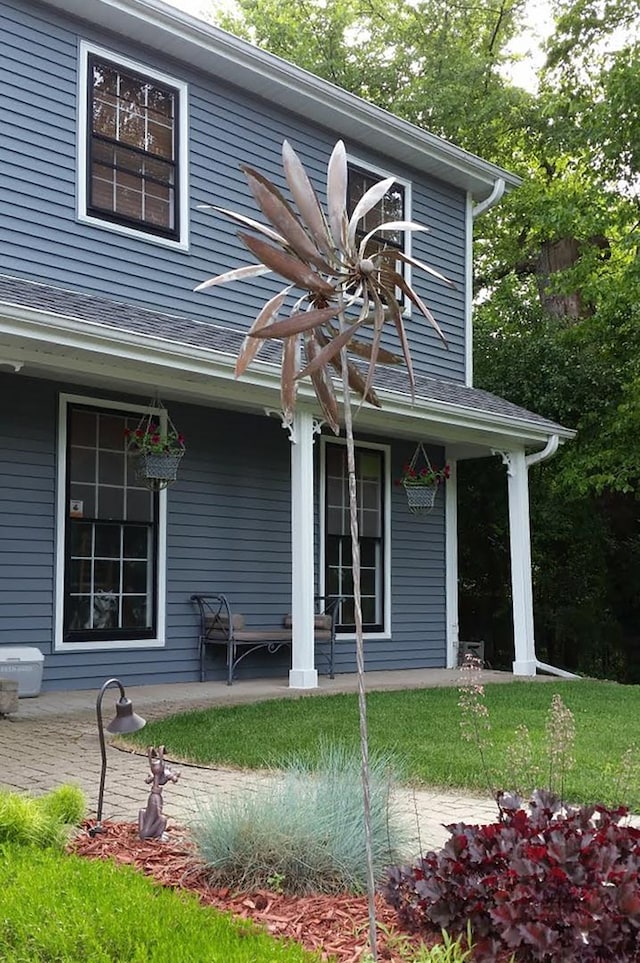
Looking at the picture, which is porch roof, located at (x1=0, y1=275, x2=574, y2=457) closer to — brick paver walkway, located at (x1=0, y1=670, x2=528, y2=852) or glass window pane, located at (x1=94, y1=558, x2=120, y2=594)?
glass window pane, located at (x1=94, y1=558, x2=120, y2=594)

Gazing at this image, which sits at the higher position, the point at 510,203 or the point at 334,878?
the point at 510,203

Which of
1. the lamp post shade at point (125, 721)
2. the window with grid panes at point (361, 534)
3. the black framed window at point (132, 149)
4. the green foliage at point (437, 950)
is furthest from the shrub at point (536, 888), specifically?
the window with grid panes at point (361, 534)

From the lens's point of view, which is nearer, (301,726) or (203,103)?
(301,726)

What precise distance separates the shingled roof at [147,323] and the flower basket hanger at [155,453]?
883 millimetres

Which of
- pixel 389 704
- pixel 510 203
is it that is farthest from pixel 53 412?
pixel 510 203

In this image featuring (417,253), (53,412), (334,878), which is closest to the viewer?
(334,878)

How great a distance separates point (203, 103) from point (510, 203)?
28.4 ft

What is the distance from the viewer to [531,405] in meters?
13.8

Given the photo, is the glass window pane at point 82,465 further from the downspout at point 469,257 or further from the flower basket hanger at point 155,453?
the downspout at point 469,257

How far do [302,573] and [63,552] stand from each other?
202 centimetres

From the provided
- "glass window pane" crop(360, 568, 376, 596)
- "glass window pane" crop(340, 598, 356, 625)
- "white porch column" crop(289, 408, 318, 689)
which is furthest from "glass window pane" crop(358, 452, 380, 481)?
"white porch column" crop(289, 408, 318, 689)

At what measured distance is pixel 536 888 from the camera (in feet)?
8.40

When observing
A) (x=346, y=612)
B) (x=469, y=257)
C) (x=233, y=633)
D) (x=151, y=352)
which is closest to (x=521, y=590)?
(x=346, y=612)

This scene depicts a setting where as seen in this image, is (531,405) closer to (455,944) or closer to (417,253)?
(417,253)
